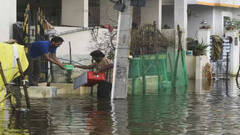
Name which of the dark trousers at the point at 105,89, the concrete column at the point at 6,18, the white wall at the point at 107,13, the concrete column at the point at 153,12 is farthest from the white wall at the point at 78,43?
the dark trousers at the point at 105,89

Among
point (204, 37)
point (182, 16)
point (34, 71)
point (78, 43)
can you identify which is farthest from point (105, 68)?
point (204, 37)

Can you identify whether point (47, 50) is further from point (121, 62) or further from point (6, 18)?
point (6, 18)

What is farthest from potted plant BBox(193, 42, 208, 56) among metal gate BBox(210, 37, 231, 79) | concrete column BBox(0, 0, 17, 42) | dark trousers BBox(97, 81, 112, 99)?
dark trousers BBox(97, 81, 112, 99)

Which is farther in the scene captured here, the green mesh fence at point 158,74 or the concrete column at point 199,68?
the concrete column at point 199,68

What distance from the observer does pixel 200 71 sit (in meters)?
34.1

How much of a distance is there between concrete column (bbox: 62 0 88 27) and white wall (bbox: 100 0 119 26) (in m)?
2.38

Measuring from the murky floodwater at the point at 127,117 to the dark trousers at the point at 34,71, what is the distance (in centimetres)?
113

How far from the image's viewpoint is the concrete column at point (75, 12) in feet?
92.9

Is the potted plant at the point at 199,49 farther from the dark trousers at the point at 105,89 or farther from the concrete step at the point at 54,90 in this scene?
the dark trousers at the point at 105,89

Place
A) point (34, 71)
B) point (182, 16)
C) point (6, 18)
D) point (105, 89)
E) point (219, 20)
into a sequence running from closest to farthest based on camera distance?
1. point (105, 89)
2. point (34, 71)
3. point (6, 18)
4. point (182, 16)
5. point (219, 20)

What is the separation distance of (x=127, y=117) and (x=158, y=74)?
9.80 m

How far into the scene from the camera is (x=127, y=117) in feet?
46.1

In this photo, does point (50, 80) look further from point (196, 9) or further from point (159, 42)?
point (196, 9)

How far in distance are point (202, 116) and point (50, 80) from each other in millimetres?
8478
